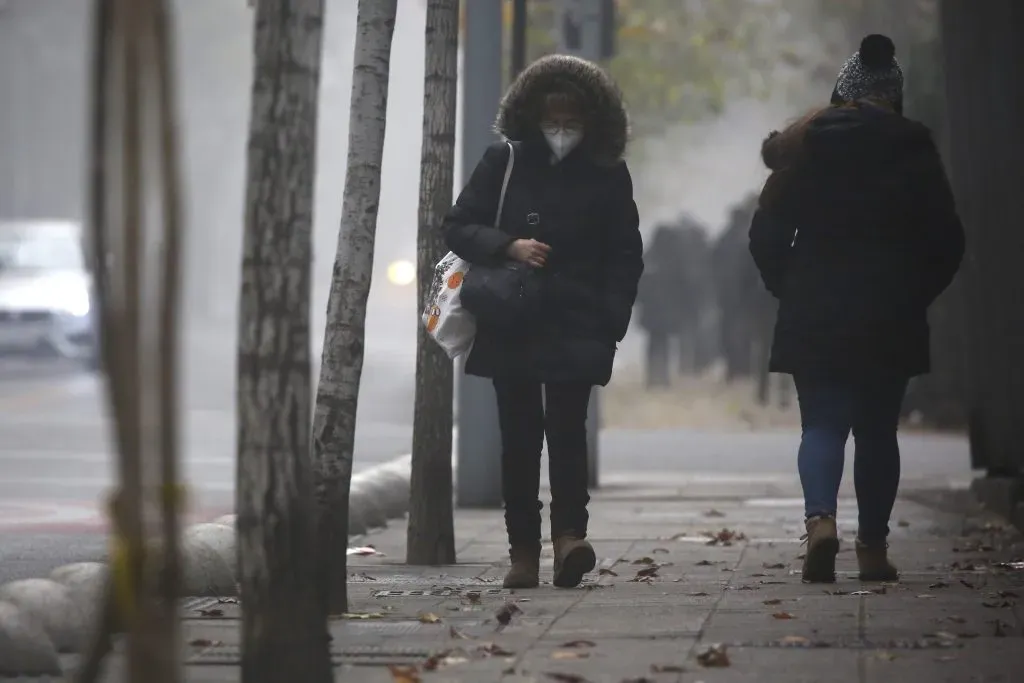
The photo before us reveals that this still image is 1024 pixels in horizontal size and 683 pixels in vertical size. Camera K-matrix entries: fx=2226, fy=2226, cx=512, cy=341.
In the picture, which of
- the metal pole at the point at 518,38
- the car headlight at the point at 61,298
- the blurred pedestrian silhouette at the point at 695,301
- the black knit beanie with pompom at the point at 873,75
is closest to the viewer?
the black knit beanie with pompom at the point at 873,75

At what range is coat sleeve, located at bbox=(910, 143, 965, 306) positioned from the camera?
23.9 feet

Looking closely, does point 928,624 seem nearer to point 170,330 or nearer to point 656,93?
point 170,330

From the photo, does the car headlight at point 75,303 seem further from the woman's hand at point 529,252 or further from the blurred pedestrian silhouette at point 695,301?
the woman's hand at point 529,252

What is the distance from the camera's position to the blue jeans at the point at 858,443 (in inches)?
287

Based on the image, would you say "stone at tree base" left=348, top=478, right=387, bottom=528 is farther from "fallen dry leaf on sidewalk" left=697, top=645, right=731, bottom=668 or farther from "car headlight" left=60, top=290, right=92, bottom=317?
"car headlight" left=60, top=290, right=92, bottom=317

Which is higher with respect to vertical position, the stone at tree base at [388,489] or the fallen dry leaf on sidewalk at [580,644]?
the fallen dry leaf on sidewalk at [580,644]

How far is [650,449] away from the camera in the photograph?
59.3 ft

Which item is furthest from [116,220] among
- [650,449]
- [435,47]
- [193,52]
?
[193,52]

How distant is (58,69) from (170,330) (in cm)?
5788

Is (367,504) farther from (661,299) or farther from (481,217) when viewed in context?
(661,299)

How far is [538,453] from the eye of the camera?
750 centimetres

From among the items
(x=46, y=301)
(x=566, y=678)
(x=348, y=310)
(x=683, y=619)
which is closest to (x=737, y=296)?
(x=46, y=301)

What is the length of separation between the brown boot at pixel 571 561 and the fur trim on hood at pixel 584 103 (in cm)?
128

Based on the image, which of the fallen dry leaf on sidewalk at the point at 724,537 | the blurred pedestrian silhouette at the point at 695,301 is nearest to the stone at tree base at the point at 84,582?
the fallen dry leaf on sidewalk at the point at 724,537
